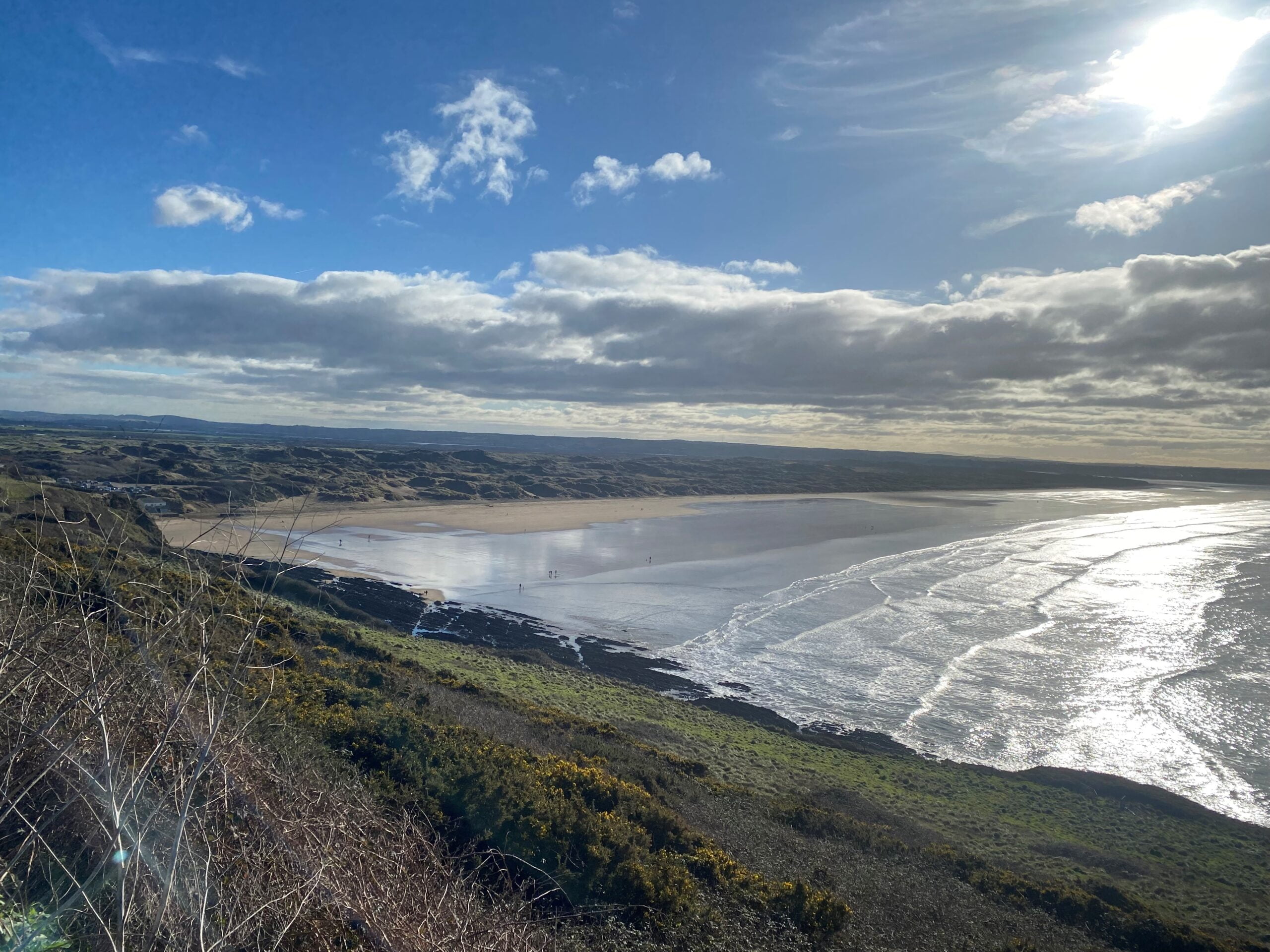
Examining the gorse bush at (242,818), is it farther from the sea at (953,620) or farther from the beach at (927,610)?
the sea at (953,620)

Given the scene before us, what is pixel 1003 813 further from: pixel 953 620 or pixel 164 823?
pixel 164 823

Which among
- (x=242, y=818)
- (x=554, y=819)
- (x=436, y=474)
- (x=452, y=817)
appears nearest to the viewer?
(x=242, y=818)

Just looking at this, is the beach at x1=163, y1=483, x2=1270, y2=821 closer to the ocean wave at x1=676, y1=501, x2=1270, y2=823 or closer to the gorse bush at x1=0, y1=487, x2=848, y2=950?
the ocean wave at x1=676, y1=501, x2=1270, y2=823

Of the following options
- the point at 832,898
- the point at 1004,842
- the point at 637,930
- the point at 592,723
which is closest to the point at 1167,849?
the point at 1004,842

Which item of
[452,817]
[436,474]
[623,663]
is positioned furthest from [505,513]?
[452,817]

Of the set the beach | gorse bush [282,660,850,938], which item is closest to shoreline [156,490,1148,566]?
the beach

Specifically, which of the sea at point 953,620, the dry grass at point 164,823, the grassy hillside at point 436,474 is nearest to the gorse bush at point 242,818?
the dry grass at point 164,823
